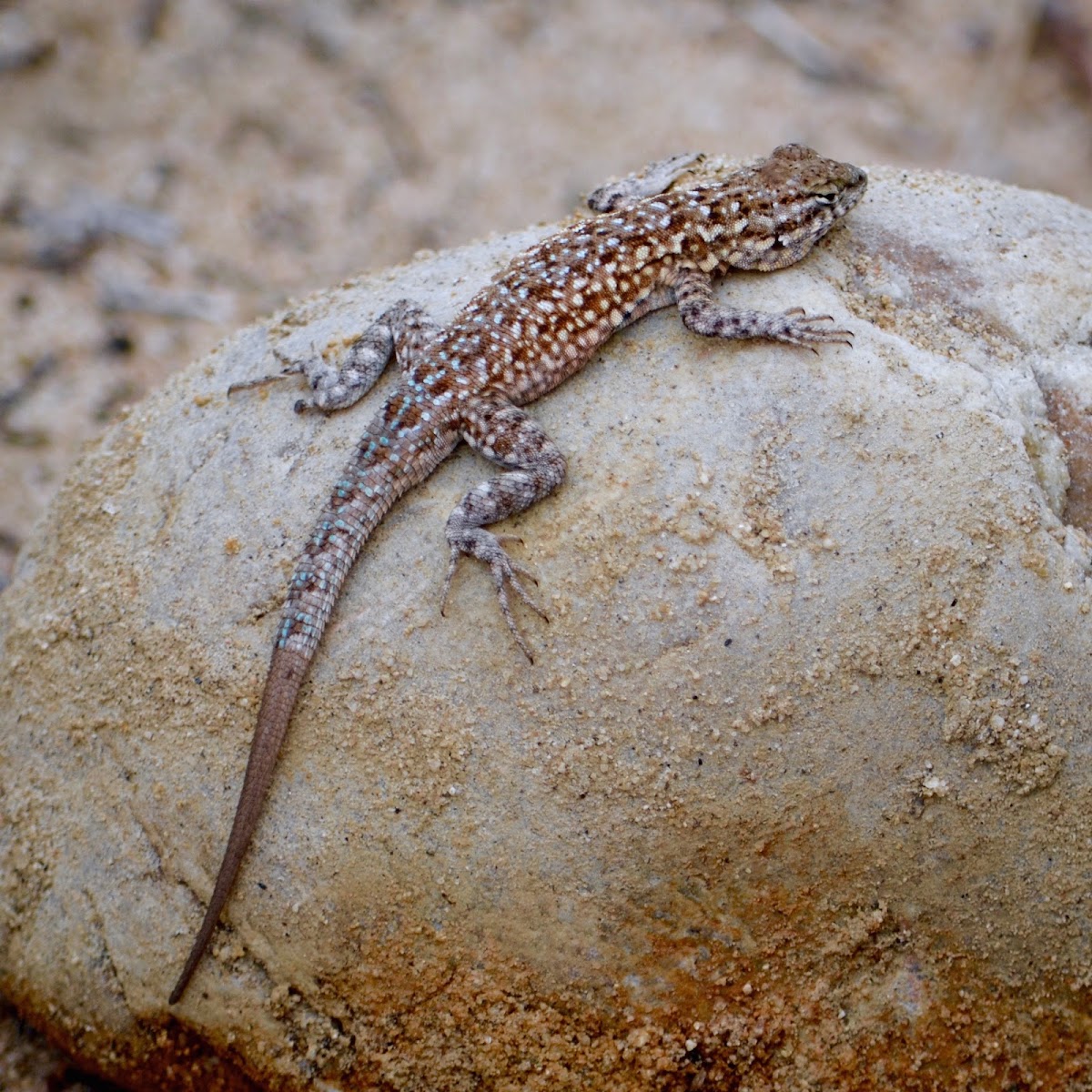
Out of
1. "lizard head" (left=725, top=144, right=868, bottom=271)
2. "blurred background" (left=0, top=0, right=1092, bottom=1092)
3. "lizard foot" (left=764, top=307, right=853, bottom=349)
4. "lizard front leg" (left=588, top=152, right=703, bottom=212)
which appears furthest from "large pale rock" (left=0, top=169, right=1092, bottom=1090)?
"blurred background" (left=0, top=0, right=1092, bottom=1092)

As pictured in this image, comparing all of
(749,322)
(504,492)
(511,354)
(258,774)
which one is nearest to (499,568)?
(504,492)

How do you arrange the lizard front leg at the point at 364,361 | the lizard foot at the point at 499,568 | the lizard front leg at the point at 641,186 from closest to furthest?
the lizard foot at the point at 499,568
the lizard front leg at the point at 364,361
the lizard front leg at the point at 641,186

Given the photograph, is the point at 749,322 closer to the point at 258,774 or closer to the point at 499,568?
the point at 499,568

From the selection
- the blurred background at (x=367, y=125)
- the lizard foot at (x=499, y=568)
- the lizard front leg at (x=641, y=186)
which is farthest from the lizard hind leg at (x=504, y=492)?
the blurred background at (x=367, y=125)

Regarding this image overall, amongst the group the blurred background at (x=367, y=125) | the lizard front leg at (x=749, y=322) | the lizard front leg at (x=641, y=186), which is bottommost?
the blurred background at (x=367, y=125)

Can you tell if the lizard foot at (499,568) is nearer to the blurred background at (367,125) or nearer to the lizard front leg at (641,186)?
the lizard front leg at (641,186)

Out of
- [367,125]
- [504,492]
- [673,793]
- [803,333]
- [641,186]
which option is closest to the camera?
[673,793]

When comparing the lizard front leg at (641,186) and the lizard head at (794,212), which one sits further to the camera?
the lizard front leg at (641,186)
